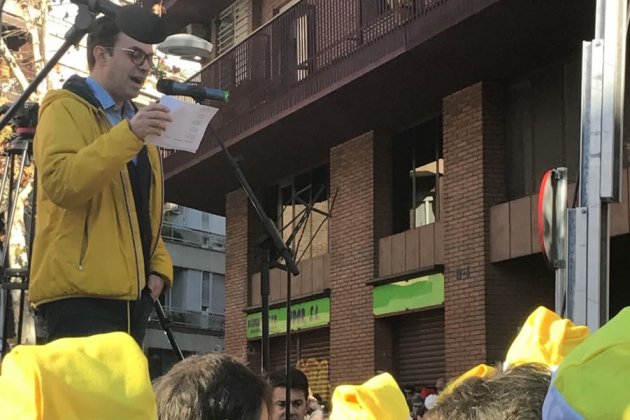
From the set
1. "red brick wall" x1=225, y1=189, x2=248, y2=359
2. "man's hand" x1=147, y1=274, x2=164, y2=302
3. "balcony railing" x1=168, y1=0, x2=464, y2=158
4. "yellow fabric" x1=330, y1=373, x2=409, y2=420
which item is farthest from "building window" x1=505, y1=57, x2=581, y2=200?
"yellow fabric" x1=330, y1=373, x2=409, y2=420

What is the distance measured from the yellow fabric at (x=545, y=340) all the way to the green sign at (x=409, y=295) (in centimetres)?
1019

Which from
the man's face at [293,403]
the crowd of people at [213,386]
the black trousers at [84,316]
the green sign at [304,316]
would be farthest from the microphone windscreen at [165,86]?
the green sign at [304,316]

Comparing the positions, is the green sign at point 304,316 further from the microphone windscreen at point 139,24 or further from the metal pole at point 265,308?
the microphone windscreen at point 139,24

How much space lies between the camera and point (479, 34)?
11.7 m

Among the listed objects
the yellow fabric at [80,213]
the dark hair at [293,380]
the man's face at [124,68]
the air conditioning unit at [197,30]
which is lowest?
the dark hair at [293,380]

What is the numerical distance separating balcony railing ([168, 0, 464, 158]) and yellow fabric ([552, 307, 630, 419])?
9.90 meters

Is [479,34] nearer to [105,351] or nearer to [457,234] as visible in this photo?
[457,234]

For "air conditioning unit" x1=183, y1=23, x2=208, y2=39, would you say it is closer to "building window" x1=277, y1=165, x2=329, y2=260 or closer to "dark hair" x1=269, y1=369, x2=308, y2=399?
"building window" x1=277, y1=165, x2=329, y2=260

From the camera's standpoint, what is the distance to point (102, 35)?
383 cm

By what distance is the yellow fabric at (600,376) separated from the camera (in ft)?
5.34

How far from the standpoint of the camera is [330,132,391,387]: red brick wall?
1534 centimetres

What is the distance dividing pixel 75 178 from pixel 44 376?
1560 mm

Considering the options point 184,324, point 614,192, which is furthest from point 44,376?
point 184,324

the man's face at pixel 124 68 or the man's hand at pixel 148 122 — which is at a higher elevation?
the man's face at pixel 124 68
